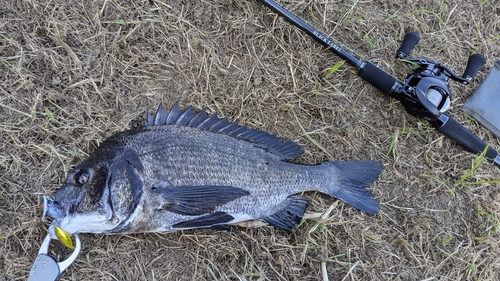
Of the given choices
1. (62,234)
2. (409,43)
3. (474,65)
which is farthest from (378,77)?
(62,234)

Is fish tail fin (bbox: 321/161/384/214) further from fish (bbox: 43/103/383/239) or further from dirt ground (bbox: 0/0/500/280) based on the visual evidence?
dirt ground (bbox: 0/0/500/280)

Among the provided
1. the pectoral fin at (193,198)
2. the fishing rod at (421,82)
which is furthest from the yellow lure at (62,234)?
the fishing rod at (421,82)

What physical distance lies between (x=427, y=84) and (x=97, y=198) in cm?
280

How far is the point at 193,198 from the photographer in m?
2.57

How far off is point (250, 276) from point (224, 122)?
1.26 m

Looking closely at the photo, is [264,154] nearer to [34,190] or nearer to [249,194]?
[249,194]

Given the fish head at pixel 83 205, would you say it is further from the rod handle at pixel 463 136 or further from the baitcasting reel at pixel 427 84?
the rod handle at pixel 463 136

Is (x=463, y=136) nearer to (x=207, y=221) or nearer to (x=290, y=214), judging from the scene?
(x=290, y=214)

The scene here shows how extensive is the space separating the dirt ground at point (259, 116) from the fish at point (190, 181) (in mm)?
232

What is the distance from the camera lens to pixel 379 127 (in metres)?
3.47

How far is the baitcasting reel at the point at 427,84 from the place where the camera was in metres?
3.20

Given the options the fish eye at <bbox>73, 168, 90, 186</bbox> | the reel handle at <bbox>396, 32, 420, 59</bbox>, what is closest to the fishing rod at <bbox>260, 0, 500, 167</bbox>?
the reel handle at <bbox>396, 32, 420, 59</bbox>

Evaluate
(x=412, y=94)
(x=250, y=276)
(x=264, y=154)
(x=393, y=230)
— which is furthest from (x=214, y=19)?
(x=393, y=230)

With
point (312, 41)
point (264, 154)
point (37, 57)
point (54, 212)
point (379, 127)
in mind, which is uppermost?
point (312, 41)
